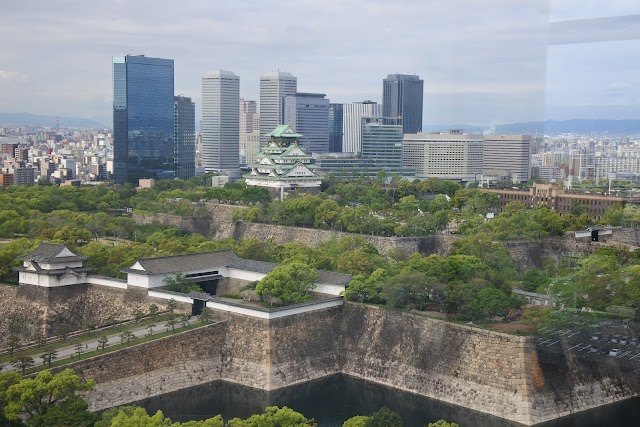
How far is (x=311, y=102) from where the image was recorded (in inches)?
2483

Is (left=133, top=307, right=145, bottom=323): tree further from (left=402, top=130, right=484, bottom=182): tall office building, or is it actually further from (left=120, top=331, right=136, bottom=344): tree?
(left=402, top=130, right=484, bottom=182): tall office building

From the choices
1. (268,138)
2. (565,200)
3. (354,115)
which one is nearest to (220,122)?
(354,115)

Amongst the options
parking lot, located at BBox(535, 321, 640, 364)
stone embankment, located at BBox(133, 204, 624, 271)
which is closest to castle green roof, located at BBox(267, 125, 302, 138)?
stone embankment, located at BBox(133, 204, 624, 271)

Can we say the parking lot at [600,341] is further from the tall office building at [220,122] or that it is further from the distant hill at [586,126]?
the tall office building at [220,122]

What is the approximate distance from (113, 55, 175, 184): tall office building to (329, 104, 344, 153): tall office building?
16697mm

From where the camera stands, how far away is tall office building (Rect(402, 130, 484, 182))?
5312 cm

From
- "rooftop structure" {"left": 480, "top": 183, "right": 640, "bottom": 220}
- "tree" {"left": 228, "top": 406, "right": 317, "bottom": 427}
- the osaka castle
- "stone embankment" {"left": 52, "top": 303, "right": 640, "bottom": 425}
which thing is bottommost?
"stone embankment" {"left": 52, "top": 303, "right": 640, "bottom": 425}

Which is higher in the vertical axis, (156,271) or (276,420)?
(156,271)

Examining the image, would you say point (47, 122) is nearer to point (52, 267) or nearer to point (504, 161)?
point (504, 161)

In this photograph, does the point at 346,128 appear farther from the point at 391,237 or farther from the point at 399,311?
the point at 399,311

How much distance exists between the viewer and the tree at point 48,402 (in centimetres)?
1136

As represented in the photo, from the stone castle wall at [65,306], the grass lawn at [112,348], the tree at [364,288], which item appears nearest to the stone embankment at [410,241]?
the tree at [364,288]

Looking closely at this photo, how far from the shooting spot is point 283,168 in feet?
110

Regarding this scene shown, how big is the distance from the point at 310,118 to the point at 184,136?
998 cm
